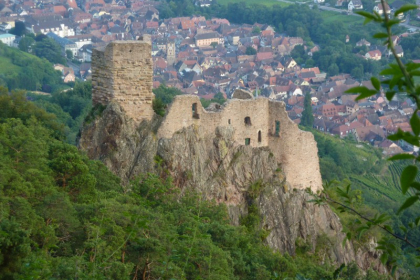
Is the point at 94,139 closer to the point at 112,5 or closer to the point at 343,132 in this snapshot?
the point at 343,132

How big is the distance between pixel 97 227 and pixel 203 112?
10.9m

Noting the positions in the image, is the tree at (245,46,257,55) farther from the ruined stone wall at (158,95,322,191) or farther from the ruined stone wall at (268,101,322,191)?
the ruined stone wall at (268,101,322,191)

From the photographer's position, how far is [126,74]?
23969 mm

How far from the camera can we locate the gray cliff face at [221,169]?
79.9 ft

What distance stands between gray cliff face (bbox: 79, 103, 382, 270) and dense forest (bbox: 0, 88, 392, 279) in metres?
0.61

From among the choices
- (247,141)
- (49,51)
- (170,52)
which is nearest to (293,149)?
(247,141)

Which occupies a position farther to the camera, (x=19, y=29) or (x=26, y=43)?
(x=19, y=29)

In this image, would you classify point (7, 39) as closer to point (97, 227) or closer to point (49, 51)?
point (49, 51)

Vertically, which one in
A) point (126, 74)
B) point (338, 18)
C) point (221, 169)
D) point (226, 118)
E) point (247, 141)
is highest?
point (126, 74)

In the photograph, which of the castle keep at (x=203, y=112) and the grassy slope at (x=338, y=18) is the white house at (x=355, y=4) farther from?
the castle keep at (x=203, y=112)

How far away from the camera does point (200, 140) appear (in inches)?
995

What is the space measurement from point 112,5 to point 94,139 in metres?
167

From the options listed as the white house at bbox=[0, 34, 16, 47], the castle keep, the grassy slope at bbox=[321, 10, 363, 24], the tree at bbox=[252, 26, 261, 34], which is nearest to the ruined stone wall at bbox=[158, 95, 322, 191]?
the castle keep

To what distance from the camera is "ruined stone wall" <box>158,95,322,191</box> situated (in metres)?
24.8
